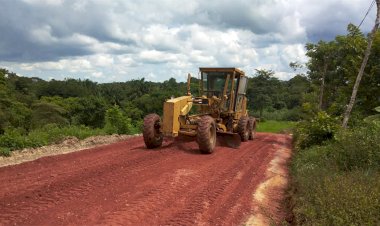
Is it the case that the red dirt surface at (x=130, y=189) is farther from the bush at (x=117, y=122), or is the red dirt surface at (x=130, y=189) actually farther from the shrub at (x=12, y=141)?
the bush at (x=117, y=122)

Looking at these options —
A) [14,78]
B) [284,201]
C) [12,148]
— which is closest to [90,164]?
[12,148]

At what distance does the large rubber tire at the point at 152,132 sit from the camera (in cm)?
1185

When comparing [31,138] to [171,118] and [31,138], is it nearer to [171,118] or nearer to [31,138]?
[31,138]

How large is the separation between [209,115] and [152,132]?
2.90 m

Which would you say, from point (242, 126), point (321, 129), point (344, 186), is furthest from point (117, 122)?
point (344, 186)

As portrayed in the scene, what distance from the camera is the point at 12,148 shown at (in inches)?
442

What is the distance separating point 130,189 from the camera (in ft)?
24.4

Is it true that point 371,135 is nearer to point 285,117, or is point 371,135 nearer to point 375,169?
point 375,169

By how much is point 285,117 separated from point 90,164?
4325 cm

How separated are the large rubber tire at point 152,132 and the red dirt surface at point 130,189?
44cm

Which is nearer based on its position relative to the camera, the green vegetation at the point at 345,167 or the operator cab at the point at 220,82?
the green vegetation at the point at 345,167

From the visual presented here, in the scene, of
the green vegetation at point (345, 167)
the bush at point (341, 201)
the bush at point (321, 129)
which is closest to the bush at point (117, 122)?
the green vegetation at point (345, 167)

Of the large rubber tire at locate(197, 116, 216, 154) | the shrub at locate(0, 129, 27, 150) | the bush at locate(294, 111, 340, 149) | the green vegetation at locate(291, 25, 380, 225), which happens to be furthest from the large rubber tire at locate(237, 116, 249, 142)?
the shrub at locate(0, 129, 27, 150)

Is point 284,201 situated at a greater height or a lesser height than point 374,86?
lesser
